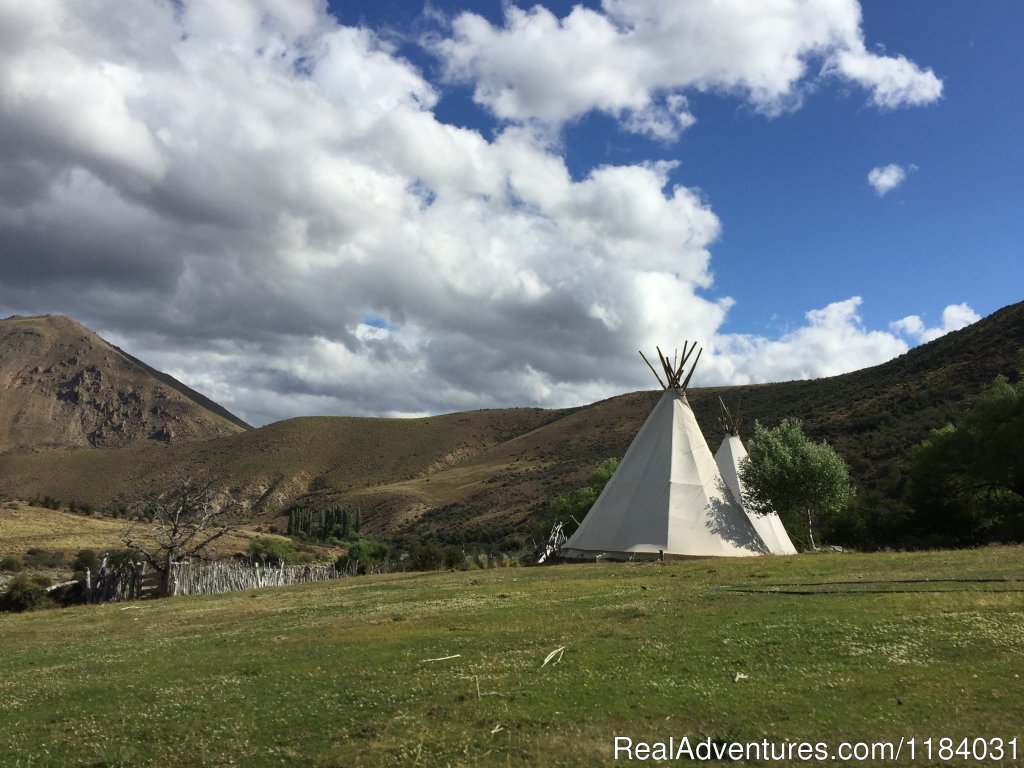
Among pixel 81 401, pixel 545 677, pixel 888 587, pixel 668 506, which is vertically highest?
pixel 81 401

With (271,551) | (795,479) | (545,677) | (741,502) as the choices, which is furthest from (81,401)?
(545,677)

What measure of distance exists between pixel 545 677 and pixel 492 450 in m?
106

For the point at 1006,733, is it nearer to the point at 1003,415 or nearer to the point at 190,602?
the point at 190,602

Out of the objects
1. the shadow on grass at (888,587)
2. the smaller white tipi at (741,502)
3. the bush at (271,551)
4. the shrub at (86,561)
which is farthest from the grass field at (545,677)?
the bush at (271,551)

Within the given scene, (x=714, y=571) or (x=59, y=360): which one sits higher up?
(x=59, y=360)

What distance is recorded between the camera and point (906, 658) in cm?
915

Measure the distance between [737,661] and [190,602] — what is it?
20.8 meters

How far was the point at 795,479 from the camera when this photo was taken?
29.0m

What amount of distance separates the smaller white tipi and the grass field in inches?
494

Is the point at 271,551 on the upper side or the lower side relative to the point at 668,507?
lower

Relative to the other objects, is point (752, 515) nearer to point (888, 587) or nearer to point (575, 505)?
point (575, 505)

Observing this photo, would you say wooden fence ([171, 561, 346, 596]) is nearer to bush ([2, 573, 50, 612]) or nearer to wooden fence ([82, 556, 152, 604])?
wooden fence ([82, 556, 152, 604])

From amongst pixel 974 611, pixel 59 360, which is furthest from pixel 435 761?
pixel 59 360

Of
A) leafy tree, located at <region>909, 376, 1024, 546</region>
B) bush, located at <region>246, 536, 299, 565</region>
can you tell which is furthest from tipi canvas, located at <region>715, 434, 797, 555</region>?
bush, located at <region>246, 536, 299, 565</region>
